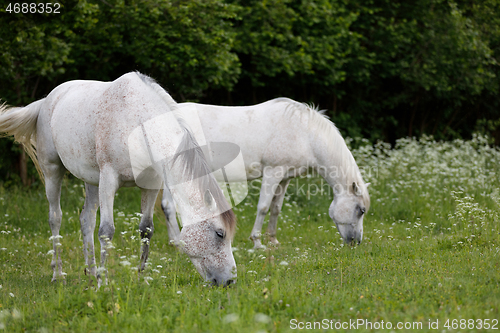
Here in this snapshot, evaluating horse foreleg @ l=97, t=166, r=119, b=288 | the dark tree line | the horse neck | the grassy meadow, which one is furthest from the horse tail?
the horse neck

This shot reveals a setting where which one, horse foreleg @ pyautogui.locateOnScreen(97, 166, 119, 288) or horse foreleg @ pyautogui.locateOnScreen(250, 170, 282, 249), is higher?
horse foreleg @ pyautogui.locateOnScreen(97, 166, 119, 288)

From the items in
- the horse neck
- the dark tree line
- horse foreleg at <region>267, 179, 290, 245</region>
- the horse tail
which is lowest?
horse foreleg at <region>267, 179, 290, 245</region>

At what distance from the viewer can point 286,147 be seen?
6.74 m

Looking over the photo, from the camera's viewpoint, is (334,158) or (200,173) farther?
(334,158)

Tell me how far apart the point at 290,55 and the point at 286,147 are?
6321mm

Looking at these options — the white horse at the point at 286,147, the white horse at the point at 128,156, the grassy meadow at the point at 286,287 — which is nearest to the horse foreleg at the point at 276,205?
the white horse at the point at 286,147

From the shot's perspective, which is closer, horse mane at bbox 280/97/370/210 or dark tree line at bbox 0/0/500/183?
horse mane at bbox 280/97/370/210

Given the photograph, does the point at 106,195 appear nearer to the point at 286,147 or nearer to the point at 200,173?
the point at 200,173

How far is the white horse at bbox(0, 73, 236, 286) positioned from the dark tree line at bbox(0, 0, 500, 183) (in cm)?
374

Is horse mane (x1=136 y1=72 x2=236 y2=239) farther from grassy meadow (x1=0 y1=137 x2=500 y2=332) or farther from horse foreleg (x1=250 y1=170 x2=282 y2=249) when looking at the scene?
horse foreleg (x1=250 y1=170 x2=282 y2=249)

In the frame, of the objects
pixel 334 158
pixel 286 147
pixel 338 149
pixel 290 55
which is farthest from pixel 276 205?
pixel 290 55

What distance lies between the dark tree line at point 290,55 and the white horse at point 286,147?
3.53 metres

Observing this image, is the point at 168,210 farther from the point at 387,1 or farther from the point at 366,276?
the point at 387,1

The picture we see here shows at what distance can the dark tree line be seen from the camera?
9.46 metres
